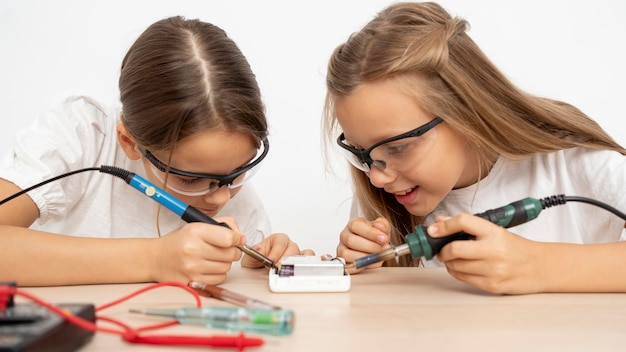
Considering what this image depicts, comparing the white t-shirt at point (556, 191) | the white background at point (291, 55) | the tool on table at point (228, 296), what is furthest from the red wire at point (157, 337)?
the white background at point (291, 55)

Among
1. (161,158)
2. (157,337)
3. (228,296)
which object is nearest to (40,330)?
(157,337)

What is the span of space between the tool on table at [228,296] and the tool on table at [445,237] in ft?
0.75

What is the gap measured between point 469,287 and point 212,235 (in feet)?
1.49

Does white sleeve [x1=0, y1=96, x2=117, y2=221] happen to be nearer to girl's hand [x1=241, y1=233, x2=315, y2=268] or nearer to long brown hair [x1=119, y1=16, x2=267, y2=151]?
long brown hair [x1=119, y1=16, x2=267, y2=151]

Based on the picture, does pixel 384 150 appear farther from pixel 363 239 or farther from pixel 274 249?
pixel 274 249

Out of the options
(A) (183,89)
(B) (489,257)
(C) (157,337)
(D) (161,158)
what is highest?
(A) (183,89)

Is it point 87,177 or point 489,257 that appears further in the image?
point 87,177

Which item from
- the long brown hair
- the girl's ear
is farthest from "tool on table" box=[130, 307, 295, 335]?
the girl's ear

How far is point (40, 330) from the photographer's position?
0.60 meters

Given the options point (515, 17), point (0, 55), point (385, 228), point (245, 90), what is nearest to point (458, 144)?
point (385, 228)

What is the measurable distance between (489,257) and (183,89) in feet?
2.38

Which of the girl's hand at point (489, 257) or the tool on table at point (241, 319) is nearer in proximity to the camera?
the tool on table at point (241, 319)

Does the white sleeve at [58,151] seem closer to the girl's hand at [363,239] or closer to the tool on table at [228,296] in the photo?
the tool on table at [228,296]

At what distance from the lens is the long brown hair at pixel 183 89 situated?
1281mm
